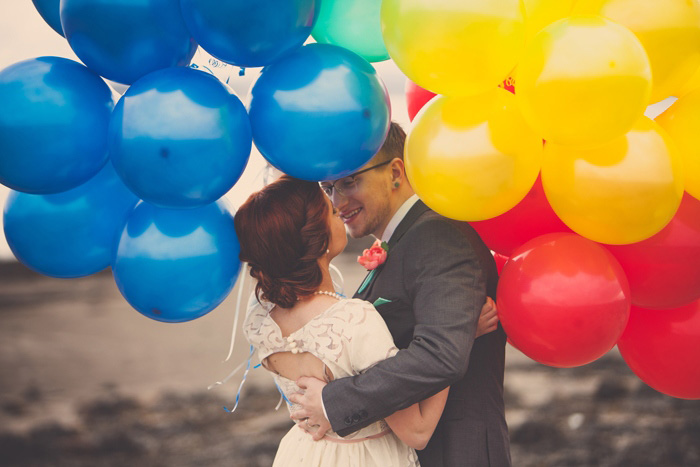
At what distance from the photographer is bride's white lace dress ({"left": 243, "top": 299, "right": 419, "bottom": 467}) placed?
5.64 feet

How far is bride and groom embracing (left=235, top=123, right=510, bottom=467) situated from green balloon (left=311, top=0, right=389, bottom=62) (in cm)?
41

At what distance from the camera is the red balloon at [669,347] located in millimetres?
1819

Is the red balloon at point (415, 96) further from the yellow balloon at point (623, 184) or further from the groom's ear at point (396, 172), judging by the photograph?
the yellow balloon at point (623, 184)

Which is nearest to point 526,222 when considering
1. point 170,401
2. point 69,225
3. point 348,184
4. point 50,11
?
point 348,184

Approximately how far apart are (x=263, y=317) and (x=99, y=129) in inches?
26.4

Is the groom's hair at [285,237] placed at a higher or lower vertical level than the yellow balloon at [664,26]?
lower

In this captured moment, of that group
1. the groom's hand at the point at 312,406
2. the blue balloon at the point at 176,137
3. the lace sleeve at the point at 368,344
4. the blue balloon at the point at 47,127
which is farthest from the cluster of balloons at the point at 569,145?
the blue balloon at the point at 47,127

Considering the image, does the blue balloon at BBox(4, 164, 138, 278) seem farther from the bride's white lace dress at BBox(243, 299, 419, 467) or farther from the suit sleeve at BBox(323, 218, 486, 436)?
the suit sleeve at BBox(323, 218, 486, 436)

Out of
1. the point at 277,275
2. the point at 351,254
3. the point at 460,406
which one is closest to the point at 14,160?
the point at 277,275

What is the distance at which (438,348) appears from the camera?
1.66m

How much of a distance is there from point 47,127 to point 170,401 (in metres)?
5.07

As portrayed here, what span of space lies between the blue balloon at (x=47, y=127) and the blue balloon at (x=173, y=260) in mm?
198

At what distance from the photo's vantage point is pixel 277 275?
1768 mm

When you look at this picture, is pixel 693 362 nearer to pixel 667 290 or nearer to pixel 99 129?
pixel 667 290
